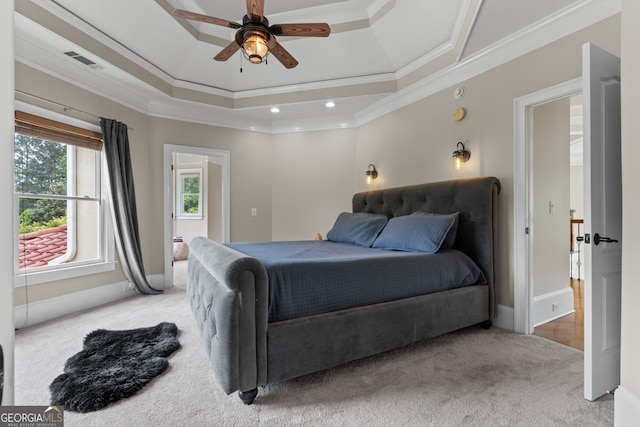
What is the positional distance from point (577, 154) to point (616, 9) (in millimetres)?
6299

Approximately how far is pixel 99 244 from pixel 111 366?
6.93ft

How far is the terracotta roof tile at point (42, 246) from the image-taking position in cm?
283

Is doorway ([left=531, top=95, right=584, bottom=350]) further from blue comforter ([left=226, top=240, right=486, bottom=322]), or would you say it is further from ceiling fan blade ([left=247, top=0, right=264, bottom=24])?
ceiling fan blade ([left=247, top=0, right=264, bottom=24])

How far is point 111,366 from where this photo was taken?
1961 millimetres

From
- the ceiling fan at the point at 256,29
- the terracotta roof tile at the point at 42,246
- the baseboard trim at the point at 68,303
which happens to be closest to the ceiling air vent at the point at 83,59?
Answer: the ceiling fan at the point at 256,29

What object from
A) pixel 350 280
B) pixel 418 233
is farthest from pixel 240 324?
pixel 418 233

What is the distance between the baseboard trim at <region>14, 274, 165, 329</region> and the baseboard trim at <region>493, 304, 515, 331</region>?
410 centimetres

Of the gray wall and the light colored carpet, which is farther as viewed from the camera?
the gray wall

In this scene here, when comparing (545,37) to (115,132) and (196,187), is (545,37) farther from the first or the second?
(196,187)

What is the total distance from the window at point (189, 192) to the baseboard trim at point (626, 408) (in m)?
7.29

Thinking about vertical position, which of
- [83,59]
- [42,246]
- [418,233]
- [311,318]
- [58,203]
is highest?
[83,59]

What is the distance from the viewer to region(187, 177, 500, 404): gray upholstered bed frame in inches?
60.6

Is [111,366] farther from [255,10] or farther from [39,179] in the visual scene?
[255,10]

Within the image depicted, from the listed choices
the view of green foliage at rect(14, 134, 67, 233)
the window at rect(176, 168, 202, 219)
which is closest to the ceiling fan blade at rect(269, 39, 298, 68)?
the view of green foliage at rect(14, 134, 67, 233)
